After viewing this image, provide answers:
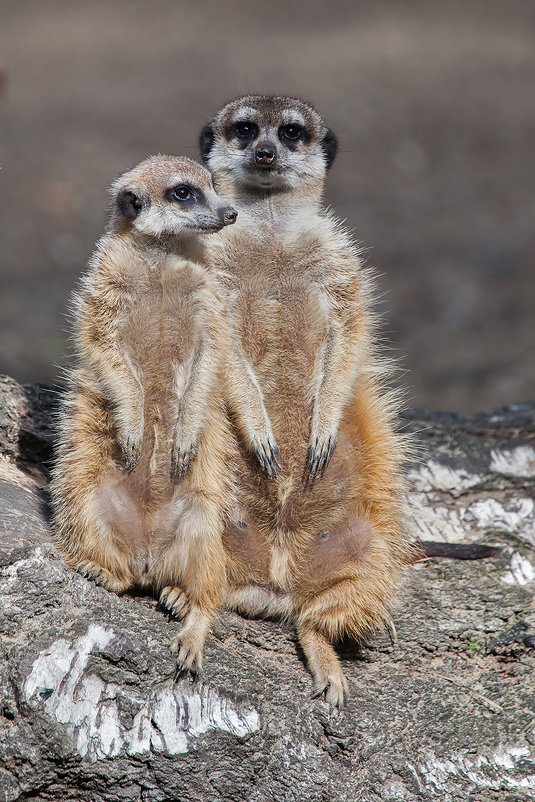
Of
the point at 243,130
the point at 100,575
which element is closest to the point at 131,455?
the point at 100,575

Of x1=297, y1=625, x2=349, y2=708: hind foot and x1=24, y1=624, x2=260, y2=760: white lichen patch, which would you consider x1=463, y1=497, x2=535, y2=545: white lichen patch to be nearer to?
x1=297, y1=625, x2=349, y2=708: hind foot

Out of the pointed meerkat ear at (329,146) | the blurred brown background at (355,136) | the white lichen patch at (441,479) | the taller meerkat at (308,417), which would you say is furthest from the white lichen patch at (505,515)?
the blurred brown background at (355,136)

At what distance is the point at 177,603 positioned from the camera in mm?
→ 3107

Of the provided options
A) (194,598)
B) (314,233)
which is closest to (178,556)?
(194,598)

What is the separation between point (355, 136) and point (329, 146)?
834cm

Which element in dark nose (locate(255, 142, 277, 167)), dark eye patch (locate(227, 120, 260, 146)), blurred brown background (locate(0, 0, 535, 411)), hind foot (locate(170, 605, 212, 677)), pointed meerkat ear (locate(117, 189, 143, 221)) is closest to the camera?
hind foot (locate(170, 605, 212, 677))

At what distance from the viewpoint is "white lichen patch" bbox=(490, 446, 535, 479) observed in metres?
4.40

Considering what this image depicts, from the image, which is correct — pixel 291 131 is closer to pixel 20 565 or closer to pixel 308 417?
pixel 308 417

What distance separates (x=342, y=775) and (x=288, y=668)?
1.33 ft

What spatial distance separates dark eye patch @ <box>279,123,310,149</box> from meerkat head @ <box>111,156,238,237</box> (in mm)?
580

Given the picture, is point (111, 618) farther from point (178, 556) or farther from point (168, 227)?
point (168, 227)

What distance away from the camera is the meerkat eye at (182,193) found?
348cm

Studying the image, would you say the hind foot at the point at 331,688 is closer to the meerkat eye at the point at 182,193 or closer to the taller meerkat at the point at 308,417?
the taller meerkat at the point at 308,417

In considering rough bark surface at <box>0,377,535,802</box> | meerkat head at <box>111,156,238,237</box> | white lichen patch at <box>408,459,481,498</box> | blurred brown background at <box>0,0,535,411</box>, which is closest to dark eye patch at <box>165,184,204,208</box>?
meerkat head at <box>111,156,238,237</box>
